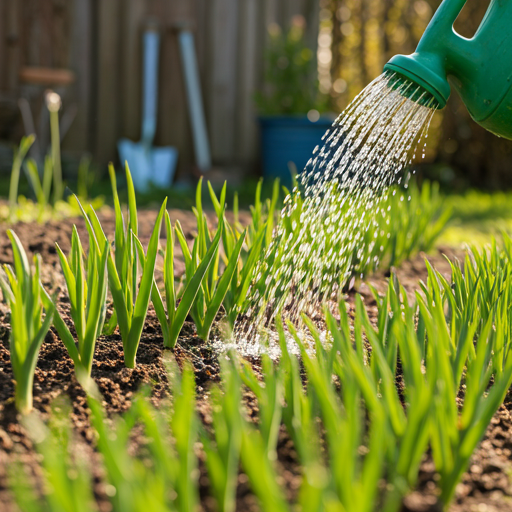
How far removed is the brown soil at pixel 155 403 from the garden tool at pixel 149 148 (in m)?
3.46

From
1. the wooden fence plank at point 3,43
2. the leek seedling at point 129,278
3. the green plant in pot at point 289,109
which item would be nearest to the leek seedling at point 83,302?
the leek seedling at point 129,278

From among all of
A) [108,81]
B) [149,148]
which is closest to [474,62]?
[149,148]

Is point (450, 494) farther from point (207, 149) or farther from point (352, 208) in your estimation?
point (207, 149)

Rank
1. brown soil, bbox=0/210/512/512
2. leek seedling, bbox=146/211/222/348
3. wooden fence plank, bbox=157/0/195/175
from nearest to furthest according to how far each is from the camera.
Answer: brown soil, bbox=0/210/512/512 → leek seedling, bbox=146/211/222/348 → wooden fence plank, bbox=157/0/195/175

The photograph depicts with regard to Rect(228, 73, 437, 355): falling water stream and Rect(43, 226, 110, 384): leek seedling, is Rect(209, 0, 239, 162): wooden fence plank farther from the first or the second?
Rect(43, 226, 110, 384): leek seedling

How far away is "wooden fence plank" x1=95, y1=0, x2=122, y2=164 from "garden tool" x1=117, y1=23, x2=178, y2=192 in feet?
0.57

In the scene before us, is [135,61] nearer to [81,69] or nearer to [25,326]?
[81,69]

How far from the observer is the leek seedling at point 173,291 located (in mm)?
1354

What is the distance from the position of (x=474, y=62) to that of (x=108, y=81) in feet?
14.7

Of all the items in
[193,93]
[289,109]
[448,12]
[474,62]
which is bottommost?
[289,109]

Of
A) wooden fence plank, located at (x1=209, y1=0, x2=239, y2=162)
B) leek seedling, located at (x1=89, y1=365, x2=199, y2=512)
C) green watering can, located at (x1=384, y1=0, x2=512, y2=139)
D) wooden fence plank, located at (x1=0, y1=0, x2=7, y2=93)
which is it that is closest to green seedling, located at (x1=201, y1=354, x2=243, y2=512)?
leek seedling, located at (x1=89, y1=365, x2=199, y2=512)

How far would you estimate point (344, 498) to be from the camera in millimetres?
741

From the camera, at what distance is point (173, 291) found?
142cm

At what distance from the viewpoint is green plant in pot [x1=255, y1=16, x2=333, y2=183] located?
5.49 metres
